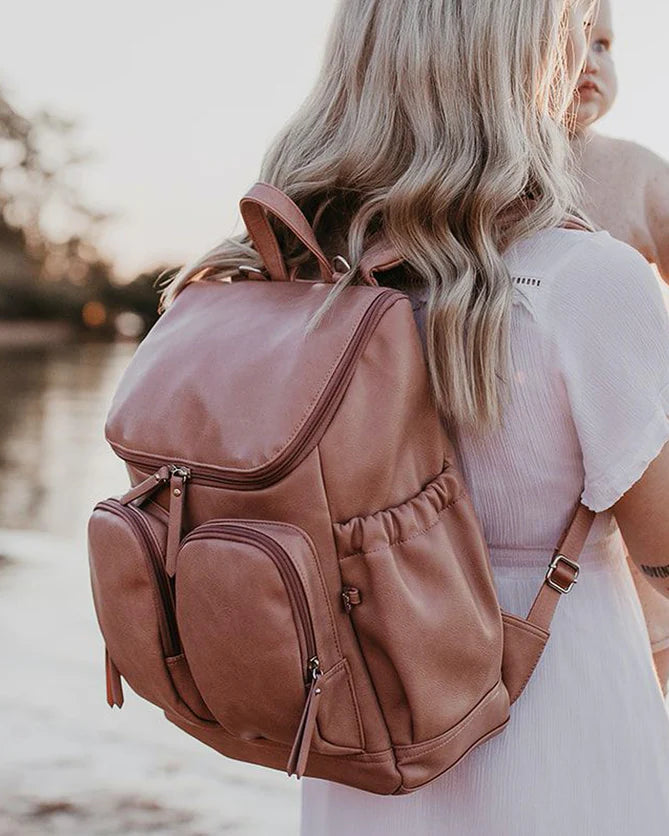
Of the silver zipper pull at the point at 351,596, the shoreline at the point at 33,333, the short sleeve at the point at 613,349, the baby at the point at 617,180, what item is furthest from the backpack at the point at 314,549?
the shoreline at the point at 33,333

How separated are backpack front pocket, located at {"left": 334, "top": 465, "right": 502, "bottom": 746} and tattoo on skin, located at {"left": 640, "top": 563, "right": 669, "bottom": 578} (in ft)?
0.66

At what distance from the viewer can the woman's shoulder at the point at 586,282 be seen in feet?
3.16

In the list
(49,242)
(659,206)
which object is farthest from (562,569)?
(49,242)

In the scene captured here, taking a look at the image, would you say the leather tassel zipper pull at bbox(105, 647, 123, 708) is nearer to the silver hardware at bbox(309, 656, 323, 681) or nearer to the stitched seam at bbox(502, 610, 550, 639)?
the silver hardware at bbox(309, 656, 323, 681)

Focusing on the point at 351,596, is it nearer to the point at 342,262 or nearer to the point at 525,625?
the point at 525,625

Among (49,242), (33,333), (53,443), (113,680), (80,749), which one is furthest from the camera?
(33,333)

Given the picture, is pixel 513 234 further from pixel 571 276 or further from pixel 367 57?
pixel 367 57

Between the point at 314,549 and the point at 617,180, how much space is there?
2.73 feet

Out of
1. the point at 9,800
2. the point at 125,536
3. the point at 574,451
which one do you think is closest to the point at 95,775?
the point at 9,800

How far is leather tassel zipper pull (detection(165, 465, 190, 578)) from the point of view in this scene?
1.00 m

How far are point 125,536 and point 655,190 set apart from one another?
928mm

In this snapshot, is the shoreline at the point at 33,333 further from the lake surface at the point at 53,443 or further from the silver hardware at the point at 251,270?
the silver hardware at the point at 251,270

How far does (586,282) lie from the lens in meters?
0.97

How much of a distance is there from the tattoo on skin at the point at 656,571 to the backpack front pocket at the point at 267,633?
0.35 m
